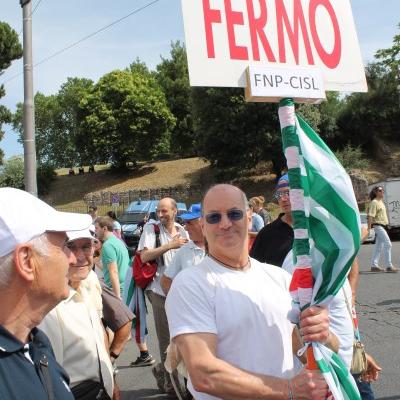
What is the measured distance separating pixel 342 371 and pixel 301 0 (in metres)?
1.74

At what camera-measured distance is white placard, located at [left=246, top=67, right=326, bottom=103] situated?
2.38 m

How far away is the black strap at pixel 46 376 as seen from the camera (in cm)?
168

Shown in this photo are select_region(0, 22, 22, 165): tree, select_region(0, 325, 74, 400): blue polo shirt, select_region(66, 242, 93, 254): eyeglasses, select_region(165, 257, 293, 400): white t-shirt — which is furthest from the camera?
select_region(0, 22, 22, 165): tree

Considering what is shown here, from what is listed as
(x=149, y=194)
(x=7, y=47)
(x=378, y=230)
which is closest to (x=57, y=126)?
(x=149, y=194)

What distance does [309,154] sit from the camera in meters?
2.30

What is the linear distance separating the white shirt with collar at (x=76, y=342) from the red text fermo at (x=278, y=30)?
1570 mm

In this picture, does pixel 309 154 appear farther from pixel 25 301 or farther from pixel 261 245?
pixel 261 245

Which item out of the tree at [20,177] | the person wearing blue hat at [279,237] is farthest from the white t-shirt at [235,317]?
the tree at [20,177]

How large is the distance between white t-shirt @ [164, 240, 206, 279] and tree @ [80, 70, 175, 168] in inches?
1845

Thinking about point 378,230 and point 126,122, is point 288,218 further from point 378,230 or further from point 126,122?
point 126,122

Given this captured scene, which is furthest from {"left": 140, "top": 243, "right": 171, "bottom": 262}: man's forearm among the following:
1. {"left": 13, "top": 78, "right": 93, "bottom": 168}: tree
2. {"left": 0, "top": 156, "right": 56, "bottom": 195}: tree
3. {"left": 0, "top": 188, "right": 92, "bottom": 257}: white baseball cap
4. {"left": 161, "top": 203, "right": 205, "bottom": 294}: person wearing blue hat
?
{"left": 13, "top": 78, "right": 93, "bottom": 168}: tree

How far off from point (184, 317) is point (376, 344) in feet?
15.7

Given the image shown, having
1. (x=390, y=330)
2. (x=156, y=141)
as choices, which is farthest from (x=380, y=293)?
(x=156, y=141)

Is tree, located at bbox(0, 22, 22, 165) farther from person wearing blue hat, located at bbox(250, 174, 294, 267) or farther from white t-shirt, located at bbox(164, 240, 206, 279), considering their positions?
person wearing blue hat, located at bbox(250, 174, 294, 267)
